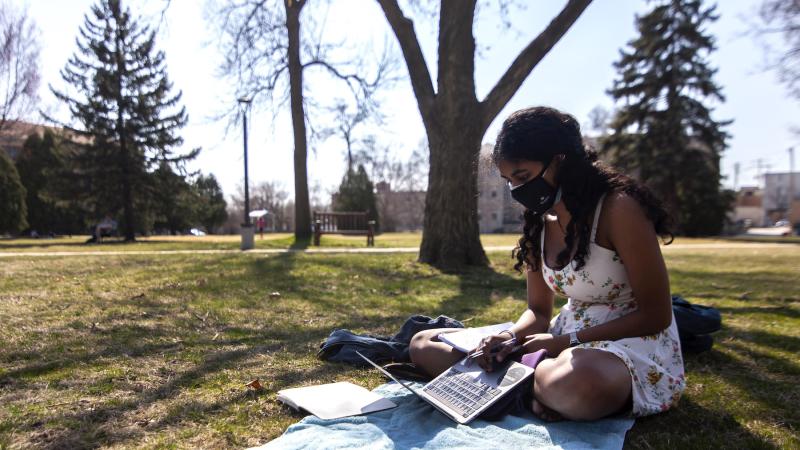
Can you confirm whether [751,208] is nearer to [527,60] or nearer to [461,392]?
[527,60]

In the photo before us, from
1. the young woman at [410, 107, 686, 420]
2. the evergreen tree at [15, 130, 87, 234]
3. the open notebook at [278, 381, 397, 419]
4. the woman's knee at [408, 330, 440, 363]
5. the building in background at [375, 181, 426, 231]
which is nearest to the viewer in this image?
the young woman at [410, 107, 686, 420]

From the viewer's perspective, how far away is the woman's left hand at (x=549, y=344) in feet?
Result: 7.97

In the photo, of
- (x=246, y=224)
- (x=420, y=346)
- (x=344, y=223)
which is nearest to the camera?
(x=420, y=346)

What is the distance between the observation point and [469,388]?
243 cm

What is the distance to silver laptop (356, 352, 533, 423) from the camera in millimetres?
2283

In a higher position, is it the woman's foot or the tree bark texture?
the tree bark texture

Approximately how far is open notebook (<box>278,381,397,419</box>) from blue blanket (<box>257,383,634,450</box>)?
7 cm

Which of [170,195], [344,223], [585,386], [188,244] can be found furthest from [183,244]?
[585,386]

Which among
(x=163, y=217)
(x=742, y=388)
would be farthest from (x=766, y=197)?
(x=742, y=388)

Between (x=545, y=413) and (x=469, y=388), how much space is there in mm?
355

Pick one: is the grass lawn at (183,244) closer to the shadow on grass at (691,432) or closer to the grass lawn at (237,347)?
the grass lawn at (237,347)

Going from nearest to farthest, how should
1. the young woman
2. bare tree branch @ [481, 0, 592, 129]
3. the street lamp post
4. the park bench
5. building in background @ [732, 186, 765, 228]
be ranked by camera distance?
the young woman → bare tree branch @ [481, 0, 592, 129] → the street lamp post → the park bench → building in background @ [732, 186, 765, 228]

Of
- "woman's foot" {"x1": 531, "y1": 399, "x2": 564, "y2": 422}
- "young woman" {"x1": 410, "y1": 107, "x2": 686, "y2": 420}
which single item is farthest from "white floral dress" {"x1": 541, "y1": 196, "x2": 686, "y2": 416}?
"woman's foot" {"x1": 531, "y1": 399, "x2": 564, "y2": 422}

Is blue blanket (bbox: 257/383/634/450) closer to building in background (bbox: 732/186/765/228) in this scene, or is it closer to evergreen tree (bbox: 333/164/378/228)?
evergreen tree (bbox: 333/164/378/228)
